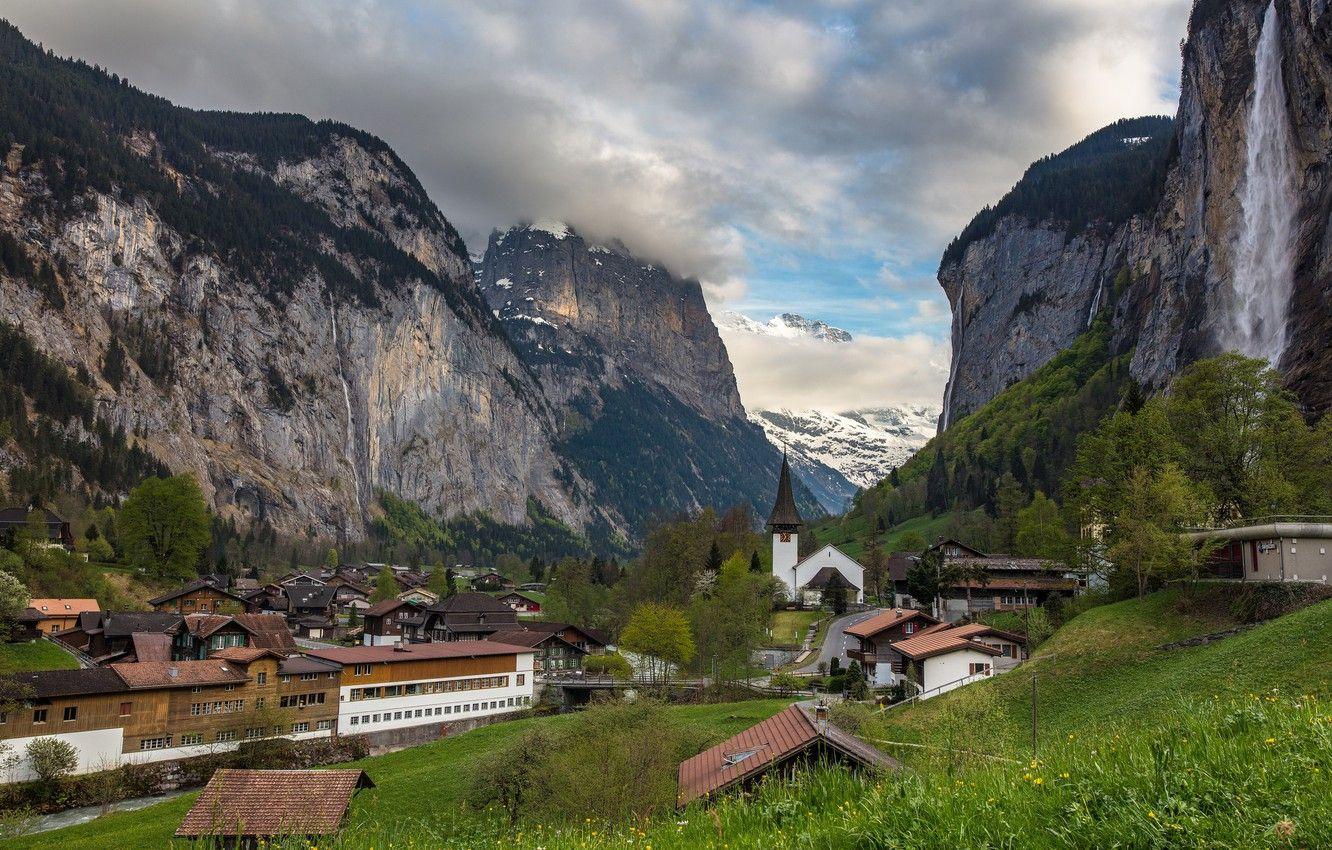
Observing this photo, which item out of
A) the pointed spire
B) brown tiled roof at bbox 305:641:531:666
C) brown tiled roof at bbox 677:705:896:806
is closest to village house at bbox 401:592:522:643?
brown tiled roof at bbox 305:641:531:666

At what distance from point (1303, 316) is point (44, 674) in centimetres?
9719

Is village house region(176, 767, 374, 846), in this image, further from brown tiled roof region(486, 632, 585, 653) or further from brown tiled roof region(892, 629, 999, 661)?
brown tiled roof region(486, 632, 585, 653)

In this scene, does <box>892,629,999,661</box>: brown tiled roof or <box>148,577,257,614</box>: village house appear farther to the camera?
<box>148,577,257,614</box>: village house

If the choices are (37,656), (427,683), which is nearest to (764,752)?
(427,683)

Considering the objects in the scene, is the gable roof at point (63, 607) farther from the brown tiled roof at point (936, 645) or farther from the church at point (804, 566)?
the church at point (804, 566)

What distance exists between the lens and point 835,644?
8106cm

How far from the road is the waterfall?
148 feet

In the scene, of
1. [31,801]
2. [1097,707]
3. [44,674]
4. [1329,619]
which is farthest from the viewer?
[44,674]

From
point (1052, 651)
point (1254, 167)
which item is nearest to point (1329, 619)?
point (1052, 651)

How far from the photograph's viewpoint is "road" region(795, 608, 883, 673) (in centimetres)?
7496

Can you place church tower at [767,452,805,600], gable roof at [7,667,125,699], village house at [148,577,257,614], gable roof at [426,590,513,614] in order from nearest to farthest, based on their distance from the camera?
gable roof at [7,667,125,699] < village house at [148,577,257,614] < gable roof at [426,590,513,614] < church tower at [767,452,805,600]

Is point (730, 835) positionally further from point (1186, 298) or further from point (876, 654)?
point (1186, 298)

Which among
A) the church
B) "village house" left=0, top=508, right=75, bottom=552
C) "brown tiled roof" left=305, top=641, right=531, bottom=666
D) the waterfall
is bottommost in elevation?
"brown tiled roof" left=305, top=641, right=531, bottom=666

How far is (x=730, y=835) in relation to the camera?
388 inches
